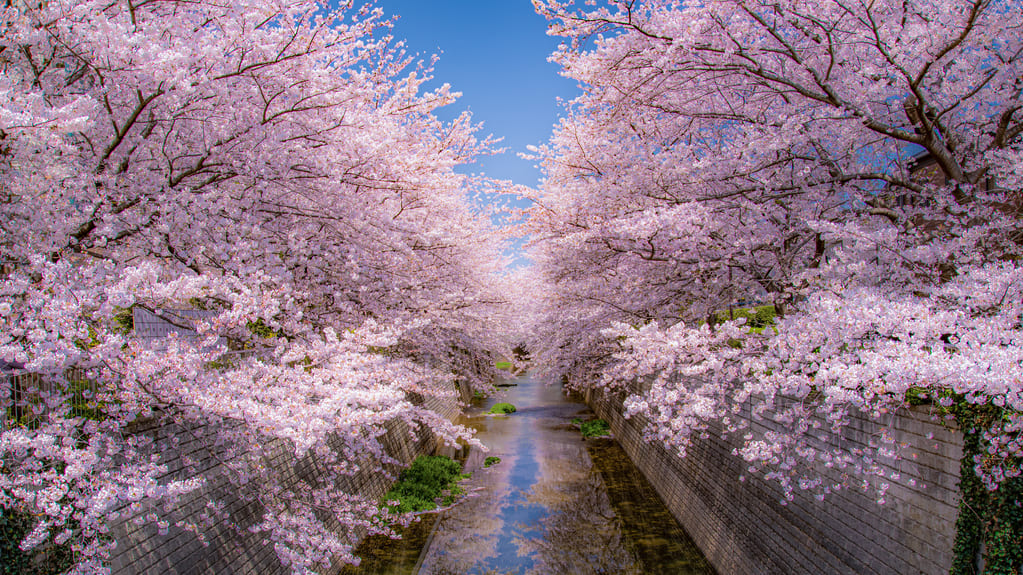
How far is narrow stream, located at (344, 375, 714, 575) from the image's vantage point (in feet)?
36.0

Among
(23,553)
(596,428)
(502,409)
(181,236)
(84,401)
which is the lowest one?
(502,409)

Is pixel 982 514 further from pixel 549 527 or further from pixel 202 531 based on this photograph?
pixel 549 527

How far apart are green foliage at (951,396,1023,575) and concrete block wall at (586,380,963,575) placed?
21 cm

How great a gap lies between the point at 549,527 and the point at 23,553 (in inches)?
415

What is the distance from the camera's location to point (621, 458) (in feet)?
63.0

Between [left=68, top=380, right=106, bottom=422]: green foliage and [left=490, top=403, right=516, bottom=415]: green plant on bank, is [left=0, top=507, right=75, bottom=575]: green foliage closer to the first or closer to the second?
[left=68, top=380, right=106, bottom=422]: green foliage

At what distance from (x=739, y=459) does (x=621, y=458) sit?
947cm

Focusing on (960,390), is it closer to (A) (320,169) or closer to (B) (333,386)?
(B) (333,386)

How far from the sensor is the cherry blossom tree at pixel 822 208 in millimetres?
5098

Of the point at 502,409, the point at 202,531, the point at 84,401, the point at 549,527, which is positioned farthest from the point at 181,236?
the point at 502,409

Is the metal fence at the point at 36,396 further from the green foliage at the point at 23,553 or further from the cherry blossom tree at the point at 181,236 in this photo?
the green foliage at the point at 23,553

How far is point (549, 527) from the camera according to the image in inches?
514

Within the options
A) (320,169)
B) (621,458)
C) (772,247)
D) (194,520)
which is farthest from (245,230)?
(621,458)

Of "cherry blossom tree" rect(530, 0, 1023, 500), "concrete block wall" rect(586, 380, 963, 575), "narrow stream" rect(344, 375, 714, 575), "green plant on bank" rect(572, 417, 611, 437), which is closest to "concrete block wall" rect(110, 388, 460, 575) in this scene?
"narrow stream" rect(344, 375, 714, 575)
